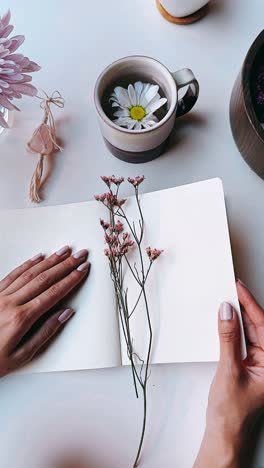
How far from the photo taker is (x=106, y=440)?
542mm

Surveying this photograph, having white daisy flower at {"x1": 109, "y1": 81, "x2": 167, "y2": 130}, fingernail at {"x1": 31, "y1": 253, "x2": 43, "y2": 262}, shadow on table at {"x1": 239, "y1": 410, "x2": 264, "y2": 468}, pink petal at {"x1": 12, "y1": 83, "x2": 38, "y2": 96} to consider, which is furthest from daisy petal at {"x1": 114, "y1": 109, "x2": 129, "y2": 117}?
shadow on table at {"x1": 239, "y1": 410, "x2": 264, "y2": 468}

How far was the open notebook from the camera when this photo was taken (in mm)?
534

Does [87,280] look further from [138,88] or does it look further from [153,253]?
[138,88]

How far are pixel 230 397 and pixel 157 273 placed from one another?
7.0 inches

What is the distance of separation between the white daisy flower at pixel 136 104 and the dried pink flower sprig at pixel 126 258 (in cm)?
7

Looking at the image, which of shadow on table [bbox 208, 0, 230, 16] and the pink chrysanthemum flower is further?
shadow on table [bbox 208, 0, 230, 16]

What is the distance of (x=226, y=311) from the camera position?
1.69ft

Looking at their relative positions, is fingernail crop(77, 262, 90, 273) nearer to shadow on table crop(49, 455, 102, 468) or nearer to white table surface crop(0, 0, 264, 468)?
white table surface crop(0, 0, 264, 468)

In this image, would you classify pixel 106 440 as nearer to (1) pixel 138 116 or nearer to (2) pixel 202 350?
(2) pixel 202 350

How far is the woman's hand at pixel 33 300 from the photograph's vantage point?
544mm

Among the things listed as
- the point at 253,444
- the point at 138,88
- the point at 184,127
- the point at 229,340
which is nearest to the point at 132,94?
the point at 138,88

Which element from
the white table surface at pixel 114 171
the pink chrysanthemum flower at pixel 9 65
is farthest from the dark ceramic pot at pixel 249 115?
the pink chrysanthemum flower at pixel 9 65

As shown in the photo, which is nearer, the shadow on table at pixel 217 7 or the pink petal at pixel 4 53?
the pink petal at pixel 4 53

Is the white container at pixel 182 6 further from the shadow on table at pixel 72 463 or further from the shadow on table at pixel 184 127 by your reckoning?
the shadow on table at pixel 72 463
